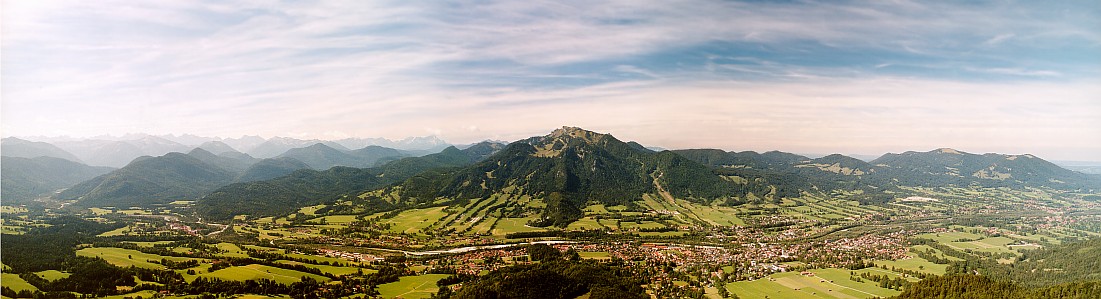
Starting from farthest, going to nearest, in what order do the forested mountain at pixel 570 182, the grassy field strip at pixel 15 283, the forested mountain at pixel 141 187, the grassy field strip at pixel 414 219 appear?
the forested mountain at pixel 141 187
the forested mountain at pixel 570 182
the grassy field strip at pixel 414 219
the grassy field strip at pixel 15 283

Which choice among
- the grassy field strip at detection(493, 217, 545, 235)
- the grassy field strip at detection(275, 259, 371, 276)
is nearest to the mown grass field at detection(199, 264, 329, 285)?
the grassy field strip at detection(275, 259, 371, 276)

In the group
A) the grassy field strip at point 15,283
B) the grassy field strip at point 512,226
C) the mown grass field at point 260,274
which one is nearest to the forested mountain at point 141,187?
the grassy field strip at point 15,283

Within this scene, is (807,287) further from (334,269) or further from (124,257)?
(124,257)

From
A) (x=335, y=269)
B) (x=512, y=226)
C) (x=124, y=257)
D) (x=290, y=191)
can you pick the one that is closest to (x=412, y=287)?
(x=335, y=269)

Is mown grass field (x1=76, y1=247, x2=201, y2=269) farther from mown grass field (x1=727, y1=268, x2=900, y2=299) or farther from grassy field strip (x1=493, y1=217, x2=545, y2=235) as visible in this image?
mown grass field (x1=727, y1=268, x2=900, y2=299)

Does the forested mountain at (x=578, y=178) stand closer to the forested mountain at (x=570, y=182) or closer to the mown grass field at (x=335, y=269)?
the forested mountain at (x=570, y=182)

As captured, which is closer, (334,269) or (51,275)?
(51,275)
